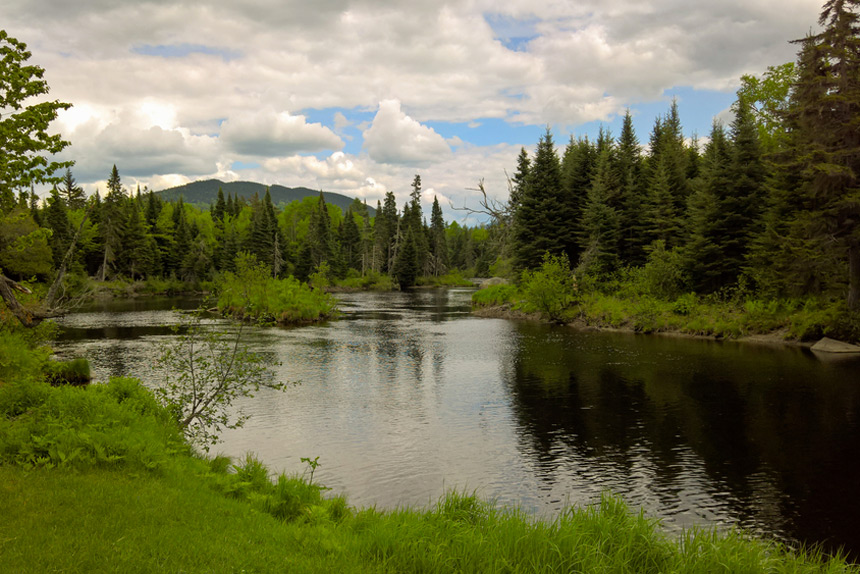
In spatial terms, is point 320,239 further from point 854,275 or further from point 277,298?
point 854,275

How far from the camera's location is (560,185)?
59.2 m

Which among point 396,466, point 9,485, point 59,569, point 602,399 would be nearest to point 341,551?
point 59,569

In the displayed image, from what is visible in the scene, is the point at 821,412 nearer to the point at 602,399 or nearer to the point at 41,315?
the point at 602,399

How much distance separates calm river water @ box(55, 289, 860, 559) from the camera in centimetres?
1226

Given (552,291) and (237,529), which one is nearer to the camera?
(237,529)

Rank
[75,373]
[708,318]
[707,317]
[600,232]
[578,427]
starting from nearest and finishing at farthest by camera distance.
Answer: [578,427]
[75,373]
[708,318]
[707,317]
[600,232]

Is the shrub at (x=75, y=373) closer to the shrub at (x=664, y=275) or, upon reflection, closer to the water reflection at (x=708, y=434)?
the water reflection at (x=708, y=434)

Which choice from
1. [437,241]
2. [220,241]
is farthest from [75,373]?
[437,241]

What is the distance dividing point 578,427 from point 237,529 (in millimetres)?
12579

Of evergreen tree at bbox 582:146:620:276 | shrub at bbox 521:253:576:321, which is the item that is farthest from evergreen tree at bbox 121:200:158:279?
evergreen tree at bbox 582:146:620:276

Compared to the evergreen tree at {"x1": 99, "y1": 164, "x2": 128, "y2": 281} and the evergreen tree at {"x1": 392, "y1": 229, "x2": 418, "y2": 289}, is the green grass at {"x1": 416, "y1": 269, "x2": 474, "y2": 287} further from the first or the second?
the evergreen tree at {"x1": 99, "y1": 164, "x2": 128, "y2": 281}

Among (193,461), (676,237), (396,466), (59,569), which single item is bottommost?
(396,466)

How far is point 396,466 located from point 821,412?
1403 centimetres

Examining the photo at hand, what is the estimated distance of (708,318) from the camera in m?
38.4
